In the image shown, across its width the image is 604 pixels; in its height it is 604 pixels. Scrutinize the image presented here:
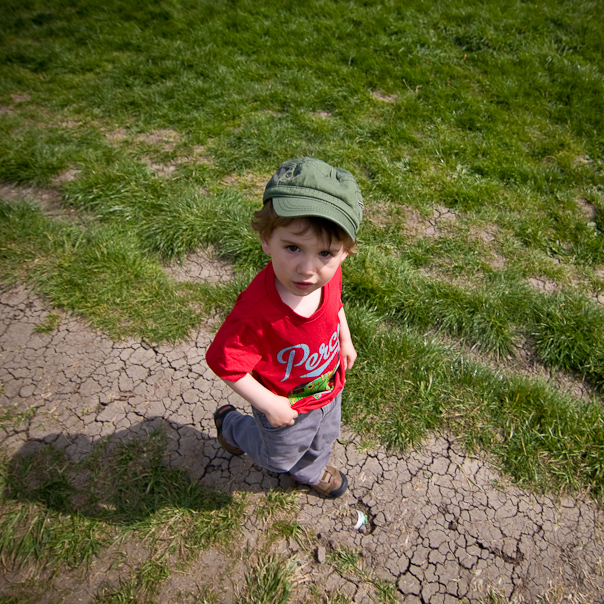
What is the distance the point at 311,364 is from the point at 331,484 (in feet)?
2.74

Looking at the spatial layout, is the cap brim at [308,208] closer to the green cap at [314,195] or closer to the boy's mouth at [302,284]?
the green cap at [314,195]

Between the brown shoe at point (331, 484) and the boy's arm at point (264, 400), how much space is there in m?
0.74

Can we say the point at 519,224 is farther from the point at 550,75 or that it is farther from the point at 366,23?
the point at 366,23

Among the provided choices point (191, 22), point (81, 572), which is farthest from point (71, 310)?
point (191, 22)

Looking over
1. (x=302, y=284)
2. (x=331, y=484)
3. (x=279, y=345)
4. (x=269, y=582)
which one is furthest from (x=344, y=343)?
(x=269, y=582)

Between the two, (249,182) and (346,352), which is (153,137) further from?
(346,352)

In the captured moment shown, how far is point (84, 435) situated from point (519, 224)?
133 inches

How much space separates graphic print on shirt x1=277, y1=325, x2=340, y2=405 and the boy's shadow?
30.5 inches

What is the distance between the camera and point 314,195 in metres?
1.34

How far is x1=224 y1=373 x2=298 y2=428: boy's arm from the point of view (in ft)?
5.02

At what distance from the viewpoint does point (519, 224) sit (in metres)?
3.49

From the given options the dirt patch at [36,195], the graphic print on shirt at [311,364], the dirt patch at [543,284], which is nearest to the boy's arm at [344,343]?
A: the graphic print on shirt at [311,364]

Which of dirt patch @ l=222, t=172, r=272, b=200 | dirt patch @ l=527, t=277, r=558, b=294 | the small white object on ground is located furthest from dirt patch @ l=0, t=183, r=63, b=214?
→ dirt patch @ l=527, t=277, r=558, b=294

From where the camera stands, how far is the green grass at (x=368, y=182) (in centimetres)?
252
